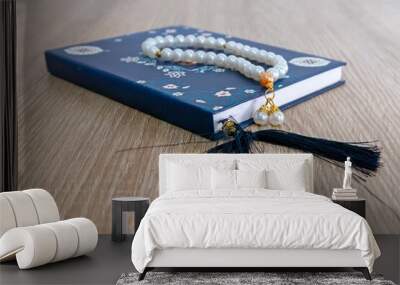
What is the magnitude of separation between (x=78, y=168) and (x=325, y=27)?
237cm

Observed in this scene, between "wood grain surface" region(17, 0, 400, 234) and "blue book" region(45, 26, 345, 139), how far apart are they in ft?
0.27

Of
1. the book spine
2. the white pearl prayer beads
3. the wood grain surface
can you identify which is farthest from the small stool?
the white pearl prayer beads

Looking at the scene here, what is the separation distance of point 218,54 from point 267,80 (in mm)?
533

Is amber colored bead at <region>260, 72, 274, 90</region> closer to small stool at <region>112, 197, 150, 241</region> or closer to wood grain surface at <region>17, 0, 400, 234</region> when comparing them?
wood grain surface at <region>17, 0, 400, 234</region>

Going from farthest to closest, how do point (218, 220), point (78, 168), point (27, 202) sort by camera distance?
point (78, 168)
point (27, 202)
point (218, 220)

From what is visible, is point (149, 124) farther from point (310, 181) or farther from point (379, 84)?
point (379, 84)

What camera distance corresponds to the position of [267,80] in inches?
241

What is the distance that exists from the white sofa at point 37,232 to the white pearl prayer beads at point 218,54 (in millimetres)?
1654

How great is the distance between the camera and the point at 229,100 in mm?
5984

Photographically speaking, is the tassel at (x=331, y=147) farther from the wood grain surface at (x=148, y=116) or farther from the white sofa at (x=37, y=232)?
the white sofa at (x=37, y=232)

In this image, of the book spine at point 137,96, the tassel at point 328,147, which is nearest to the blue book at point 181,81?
the book spine at point 137,96

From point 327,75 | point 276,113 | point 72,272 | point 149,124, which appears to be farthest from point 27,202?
point 327,75

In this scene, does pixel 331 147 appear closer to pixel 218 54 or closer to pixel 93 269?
pixel 218 54

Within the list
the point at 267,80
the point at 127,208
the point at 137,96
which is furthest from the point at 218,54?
the point at 127,208
